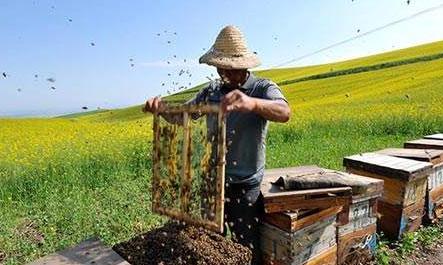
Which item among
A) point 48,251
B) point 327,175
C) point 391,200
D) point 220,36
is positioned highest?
point 220,36

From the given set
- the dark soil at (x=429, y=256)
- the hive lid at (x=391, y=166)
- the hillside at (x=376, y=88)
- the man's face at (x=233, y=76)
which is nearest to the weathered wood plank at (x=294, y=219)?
the man's face at (x=233, y=76)

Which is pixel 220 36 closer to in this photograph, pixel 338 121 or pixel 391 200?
pixel 391 200

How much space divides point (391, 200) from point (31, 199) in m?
6.26

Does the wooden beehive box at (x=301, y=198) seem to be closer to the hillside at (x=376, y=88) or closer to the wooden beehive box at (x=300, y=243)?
the wooden beehive box at (x=300, y=243)

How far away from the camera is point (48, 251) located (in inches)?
230

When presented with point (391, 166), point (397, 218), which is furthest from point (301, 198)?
point (397, 218)

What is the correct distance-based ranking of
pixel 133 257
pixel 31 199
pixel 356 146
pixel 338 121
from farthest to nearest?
1. pixel 338 121
2. pixel 356 146
3. pixel 31 199
4. pixel 133 257

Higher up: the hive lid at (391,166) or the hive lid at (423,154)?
the hive lid at (423,154)

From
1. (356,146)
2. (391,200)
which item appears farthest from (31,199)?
(356,146)

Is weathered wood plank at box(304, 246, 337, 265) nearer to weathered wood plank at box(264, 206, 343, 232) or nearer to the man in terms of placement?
weathered wood plank at box(264, 206, 343, 232)

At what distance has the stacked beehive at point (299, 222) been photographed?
13.8ft

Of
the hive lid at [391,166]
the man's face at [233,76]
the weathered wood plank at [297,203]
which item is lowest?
the weathered wood plank at [297,203]

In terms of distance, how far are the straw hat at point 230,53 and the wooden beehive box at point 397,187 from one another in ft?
9.71

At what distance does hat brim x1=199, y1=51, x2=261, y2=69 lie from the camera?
3783 millimetres
